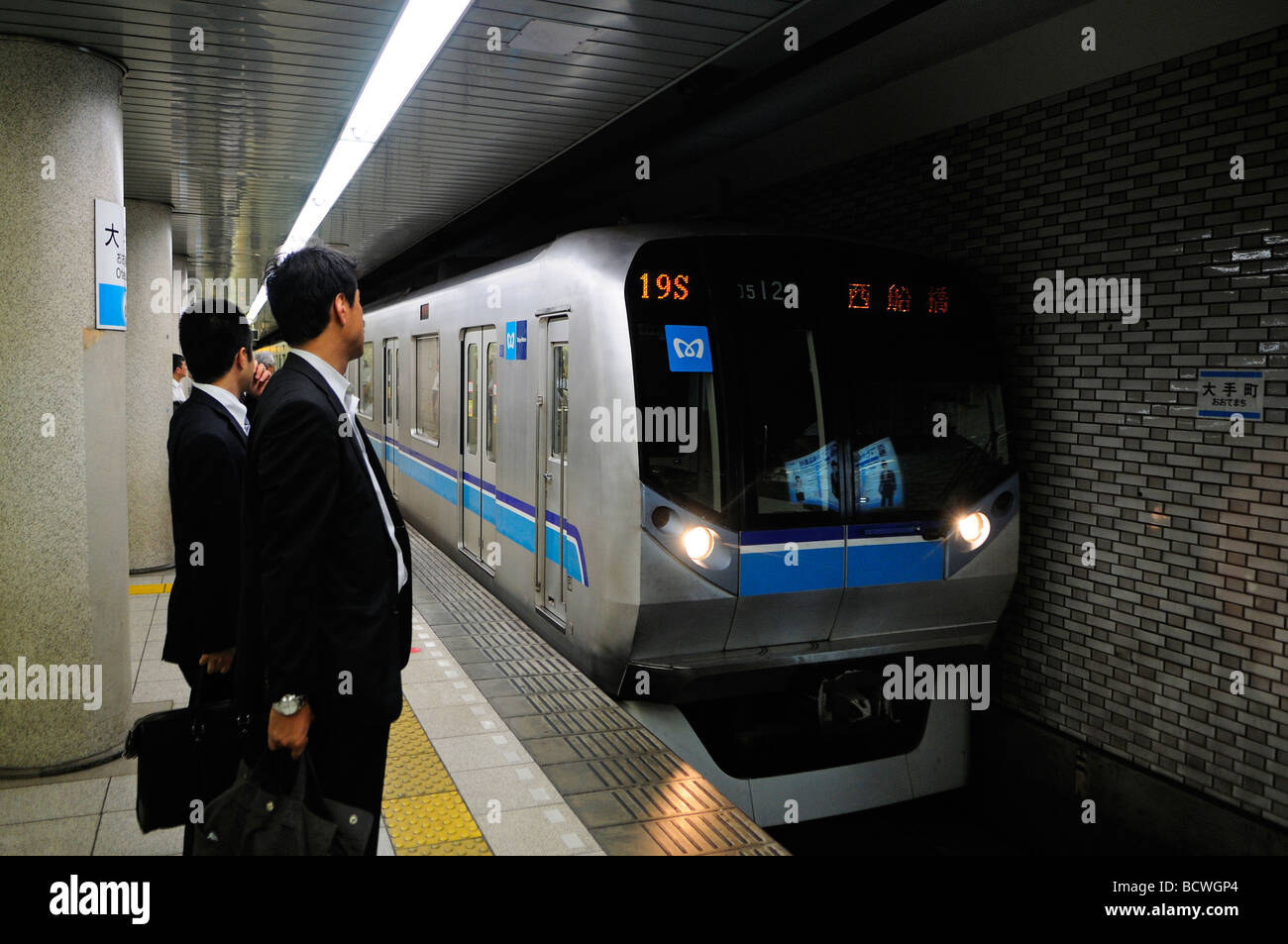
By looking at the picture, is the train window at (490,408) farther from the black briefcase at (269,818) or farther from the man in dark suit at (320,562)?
the black briefcase at (269,818)

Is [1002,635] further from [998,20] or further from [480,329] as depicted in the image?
[480,329]

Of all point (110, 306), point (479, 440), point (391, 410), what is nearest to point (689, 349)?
point (110, 306)

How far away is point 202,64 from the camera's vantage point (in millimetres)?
4730

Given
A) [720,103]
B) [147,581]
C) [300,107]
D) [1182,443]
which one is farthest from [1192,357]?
[147,581]

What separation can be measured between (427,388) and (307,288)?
254 inches

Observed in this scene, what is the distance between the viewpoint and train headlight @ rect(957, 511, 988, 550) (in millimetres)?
4699

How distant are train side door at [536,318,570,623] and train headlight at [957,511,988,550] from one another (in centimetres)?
198

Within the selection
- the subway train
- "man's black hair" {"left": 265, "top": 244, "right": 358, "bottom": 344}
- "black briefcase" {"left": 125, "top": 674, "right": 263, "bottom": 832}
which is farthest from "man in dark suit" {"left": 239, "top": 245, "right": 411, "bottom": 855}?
the subway train

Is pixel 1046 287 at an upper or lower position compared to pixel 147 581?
upper

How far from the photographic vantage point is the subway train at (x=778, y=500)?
13.7ft

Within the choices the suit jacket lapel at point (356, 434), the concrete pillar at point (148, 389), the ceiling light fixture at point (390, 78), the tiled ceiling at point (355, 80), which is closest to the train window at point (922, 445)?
the tiled ceiling at point (355, 80)

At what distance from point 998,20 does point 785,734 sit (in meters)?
3.89

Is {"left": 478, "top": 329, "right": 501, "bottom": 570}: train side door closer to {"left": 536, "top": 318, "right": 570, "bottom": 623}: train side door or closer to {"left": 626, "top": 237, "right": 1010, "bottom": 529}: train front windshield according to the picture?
{"left": 536, "top": 318, "right": 570, "bottom": 623}: train side door

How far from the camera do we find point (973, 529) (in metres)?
4.73
